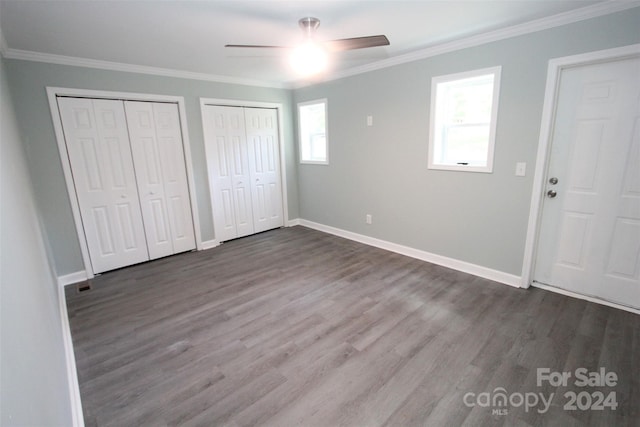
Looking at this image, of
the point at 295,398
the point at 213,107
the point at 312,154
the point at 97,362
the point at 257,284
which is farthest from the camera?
the point at 312,154

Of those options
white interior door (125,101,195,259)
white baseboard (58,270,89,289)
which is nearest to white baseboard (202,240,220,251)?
white interior door (125,101,195,259)

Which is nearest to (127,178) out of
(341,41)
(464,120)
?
(341,41)

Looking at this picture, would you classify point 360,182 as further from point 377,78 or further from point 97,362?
point 97,362

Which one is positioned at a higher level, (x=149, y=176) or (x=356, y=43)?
(x=356, y=43)

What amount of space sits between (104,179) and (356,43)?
330cm

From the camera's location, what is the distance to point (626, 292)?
256 cm

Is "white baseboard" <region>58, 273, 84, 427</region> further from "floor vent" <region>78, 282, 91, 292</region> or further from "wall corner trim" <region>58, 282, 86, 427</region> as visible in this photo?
"floor vent" <region>78, 282, 91, 292</region>

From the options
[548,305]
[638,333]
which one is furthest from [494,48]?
[638,333]

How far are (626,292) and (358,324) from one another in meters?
2.38

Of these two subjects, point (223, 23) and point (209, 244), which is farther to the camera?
point (209, 244)

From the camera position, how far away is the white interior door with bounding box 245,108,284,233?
4.80 metres

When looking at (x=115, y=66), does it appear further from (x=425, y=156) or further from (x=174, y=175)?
(x=425, y=156)

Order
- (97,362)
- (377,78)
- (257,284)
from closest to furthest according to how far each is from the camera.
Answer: (97,362) → (257,284) → (377,78)

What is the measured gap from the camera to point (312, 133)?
5.13 m
